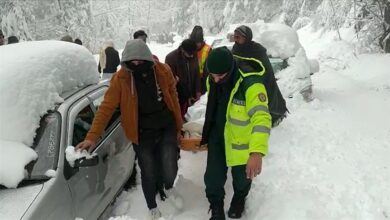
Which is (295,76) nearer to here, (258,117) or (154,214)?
(154,214)

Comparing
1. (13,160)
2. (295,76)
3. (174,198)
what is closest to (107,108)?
(13,160)

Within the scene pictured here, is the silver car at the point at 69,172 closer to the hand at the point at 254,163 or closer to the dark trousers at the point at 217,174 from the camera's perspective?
the dark trousers at the point at 217,174

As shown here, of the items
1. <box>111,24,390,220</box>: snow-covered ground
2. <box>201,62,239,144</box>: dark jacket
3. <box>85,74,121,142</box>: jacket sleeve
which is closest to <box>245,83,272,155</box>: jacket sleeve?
<box>201,62,239,144</box>: dark jacket

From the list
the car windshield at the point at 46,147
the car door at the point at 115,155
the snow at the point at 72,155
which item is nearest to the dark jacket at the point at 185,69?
the car door at the point at 115,155

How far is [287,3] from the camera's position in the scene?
2977 centimetres

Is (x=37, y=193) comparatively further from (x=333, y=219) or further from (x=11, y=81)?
(x=333, y=219)

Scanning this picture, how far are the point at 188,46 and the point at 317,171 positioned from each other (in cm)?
228

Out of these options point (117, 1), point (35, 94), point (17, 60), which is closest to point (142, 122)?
point (35, 94)

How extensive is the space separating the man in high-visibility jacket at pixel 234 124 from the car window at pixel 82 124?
3.84ft

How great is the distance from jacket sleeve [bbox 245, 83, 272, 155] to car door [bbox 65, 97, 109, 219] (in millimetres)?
1456

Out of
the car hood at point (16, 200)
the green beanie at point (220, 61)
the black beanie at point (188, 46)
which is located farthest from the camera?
the black beanie at point (188, 46)

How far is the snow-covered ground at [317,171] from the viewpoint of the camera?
4.35 metres

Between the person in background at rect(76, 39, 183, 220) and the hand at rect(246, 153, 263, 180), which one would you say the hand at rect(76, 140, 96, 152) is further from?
A: the hand at rect(246, 153, 263, 180)

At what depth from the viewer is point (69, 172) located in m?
3.52
